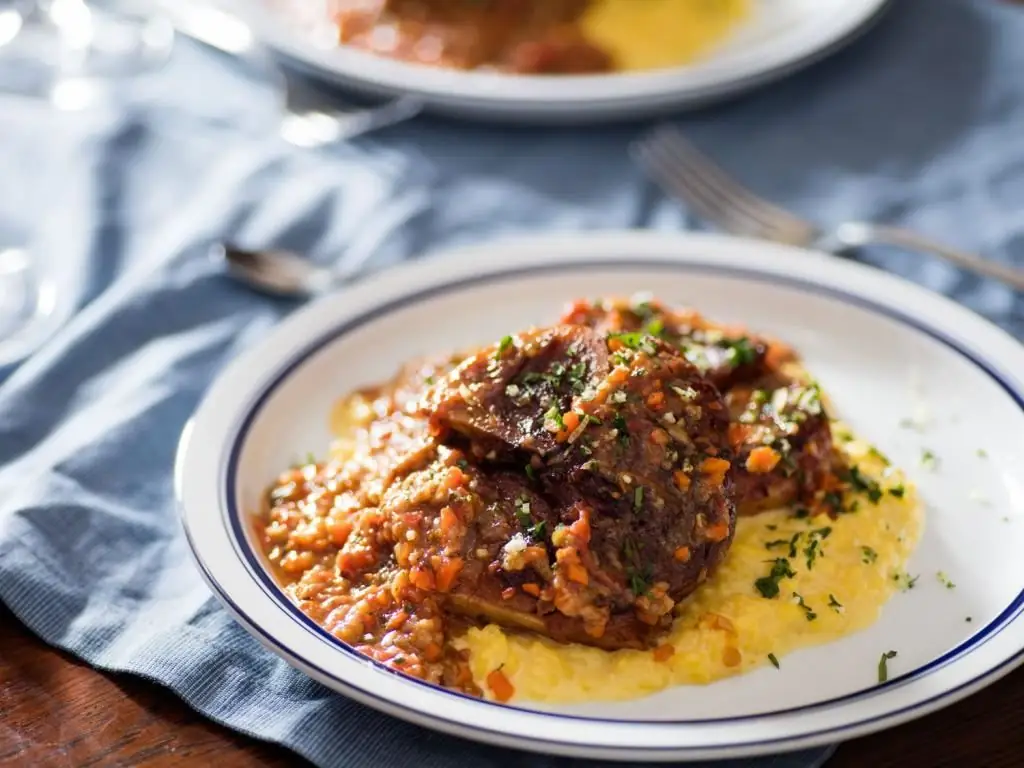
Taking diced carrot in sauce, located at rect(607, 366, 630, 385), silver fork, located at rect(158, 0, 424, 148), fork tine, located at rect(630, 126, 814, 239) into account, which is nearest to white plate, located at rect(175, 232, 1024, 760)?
fork tine, located at rect(630, 126, 814, 239)

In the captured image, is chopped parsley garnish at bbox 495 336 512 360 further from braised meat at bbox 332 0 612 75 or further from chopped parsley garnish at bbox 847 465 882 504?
braised meat at bbox 332 0 612 75

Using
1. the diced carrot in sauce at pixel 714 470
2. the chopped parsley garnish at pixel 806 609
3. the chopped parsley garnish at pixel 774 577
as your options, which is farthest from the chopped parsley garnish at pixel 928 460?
the diced carrot in sauce at pixel 714 470

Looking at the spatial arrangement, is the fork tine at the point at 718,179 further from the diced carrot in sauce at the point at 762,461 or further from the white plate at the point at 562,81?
the diced carrot in sauce at the point at 762,461

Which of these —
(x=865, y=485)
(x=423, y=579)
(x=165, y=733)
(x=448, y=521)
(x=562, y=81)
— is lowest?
(x=165, y=733)

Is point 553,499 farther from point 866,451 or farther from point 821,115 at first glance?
point 821,115

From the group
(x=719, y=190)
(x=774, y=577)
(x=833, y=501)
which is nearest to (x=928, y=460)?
(x=833, y=501)

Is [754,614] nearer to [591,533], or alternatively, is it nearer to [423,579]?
[591,533]
